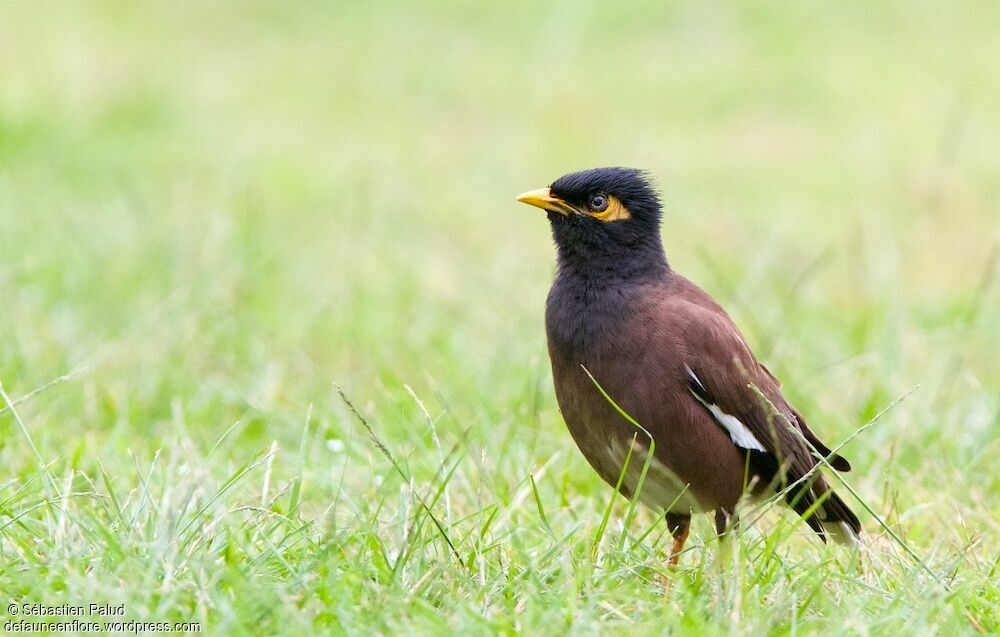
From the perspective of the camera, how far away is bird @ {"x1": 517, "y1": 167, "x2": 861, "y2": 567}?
3.98m

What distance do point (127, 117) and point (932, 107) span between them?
708 centimetres

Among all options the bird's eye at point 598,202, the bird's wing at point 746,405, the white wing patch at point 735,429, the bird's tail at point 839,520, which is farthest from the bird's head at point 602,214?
the bird's tail at point 839,520

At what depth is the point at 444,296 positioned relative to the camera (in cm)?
721

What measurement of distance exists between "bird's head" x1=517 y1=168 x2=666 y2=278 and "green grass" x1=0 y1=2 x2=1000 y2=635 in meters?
0.72

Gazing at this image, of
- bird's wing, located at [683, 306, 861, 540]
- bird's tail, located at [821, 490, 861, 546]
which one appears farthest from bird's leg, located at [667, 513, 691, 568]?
bird's tail, located at [821, 490, 861, 546]

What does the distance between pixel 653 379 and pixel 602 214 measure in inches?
27.8

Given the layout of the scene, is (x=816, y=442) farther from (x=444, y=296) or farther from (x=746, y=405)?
(x=444, y=296)

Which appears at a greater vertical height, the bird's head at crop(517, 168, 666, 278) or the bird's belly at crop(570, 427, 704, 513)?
the bird's head at crop(517, 168, 666, 278)

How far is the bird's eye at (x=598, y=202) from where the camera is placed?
444 centimetres

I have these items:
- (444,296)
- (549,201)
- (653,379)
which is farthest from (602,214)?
(444,296)

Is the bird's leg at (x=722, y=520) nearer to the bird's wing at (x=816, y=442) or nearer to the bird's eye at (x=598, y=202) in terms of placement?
the bird's wing at (x=816, y=442)

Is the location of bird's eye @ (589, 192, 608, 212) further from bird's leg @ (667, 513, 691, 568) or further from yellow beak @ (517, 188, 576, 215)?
bird's leg @ (667, 513, 691, 568)

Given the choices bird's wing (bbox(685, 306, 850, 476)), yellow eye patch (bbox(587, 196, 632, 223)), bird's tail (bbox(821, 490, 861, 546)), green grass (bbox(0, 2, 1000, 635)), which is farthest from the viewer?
yellow eye patch (bbox(587, 196, 632, 223))

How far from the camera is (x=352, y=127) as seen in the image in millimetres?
11922
